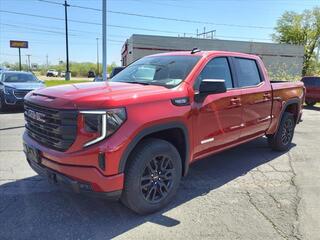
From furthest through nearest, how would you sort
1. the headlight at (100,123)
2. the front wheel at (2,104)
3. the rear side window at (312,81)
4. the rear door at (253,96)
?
the rear side window at (312,81), the front wheel at (2,104), the rear door at (253,96), the headlight at (100,123)

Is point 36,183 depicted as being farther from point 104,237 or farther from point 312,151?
point 312,151

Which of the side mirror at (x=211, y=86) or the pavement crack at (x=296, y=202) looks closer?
the pavement crack at (x=296, y=202)

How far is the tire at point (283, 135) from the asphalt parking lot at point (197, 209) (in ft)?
2.60

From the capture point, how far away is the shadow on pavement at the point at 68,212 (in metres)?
3.40

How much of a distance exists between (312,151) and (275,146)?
0.93m

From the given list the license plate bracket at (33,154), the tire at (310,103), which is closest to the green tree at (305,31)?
the tire at (310,103)

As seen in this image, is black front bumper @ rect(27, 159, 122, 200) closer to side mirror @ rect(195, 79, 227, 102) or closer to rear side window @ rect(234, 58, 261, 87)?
side mirror @ rect(195, 79, 227, 102)

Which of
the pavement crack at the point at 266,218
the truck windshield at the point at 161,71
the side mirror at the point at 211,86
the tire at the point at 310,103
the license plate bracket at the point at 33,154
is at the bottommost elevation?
the tire at the point at 310,103

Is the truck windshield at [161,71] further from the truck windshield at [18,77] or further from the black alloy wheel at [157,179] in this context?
the truck windshield at [18,77]

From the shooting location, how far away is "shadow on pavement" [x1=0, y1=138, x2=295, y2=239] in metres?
3.40

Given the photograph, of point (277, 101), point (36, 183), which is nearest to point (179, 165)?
point (36, 183)

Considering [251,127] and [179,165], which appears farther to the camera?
[251,127]

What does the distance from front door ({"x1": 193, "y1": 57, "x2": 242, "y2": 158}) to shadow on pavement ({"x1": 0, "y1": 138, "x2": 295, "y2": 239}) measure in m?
0.62

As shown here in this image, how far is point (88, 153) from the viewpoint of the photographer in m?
3.21
